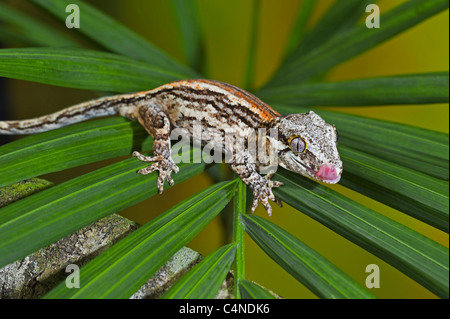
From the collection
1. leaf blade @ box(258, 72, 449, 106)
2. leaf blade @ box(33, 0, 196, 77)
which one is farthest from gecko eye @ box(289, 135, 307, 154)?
leaf blade @ box(33, 0, 196, 77)

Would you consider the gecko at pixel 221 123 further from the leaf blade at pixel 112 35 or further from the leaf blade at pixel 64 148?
the leaf blade at pixel 112 35

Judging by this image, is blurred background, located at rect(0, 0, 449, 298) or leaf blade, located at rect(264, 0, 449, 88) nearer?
leaf blade, located at rect(264, 0, 449, 88)

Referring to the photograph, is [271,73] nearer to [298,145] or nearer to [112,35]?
[112,35]

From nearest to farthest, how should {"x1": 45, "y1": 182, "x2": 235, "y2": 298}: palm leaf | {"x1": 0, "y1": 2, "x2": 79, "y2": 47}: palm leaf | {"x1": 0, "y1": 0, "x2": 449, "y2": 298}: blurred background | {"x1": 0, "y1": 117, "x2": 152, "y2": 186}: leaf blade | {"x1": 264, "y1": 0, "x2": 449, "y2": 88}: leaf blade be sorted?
{"x1": 45, "y1": 182, "x2": 235, "y2": 298}: palm leaf, {"x1": 0, "y1": 117, "x2": 152, "y2": 186}: leaf blade, {"x1": 264, "y1": 0, "x2": 449, "y2": 88}: leaf blade, {"x1": 0, "y1": 2, "x2": 79, "y2": 47}: palm leaf, {"x1": 0, "y1": 0, "x2": 449, "y2": 298}: blurred background

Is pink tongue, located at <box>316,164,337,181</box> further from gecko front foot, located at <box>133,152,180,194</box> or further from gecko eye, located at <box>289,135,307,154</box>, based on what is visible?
gecko front foot, located at <box>133,152,180,194</box>

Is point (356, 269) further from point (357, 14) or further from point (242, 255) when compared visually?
point (242, 255)

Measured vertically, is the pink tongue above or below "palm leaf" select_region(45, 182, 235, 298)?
above

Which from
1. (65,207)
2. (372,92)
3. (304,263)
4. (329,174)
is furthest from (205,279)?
(372,92)

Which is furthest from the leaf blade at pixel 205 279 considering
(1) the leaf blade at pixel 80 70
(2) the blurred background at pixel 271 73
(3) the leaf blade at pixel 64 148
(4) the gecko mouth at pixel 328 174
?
(2) the blurred background at pixel 271 73

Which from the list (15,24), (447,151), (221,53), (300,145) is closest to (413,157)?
(447,151)
